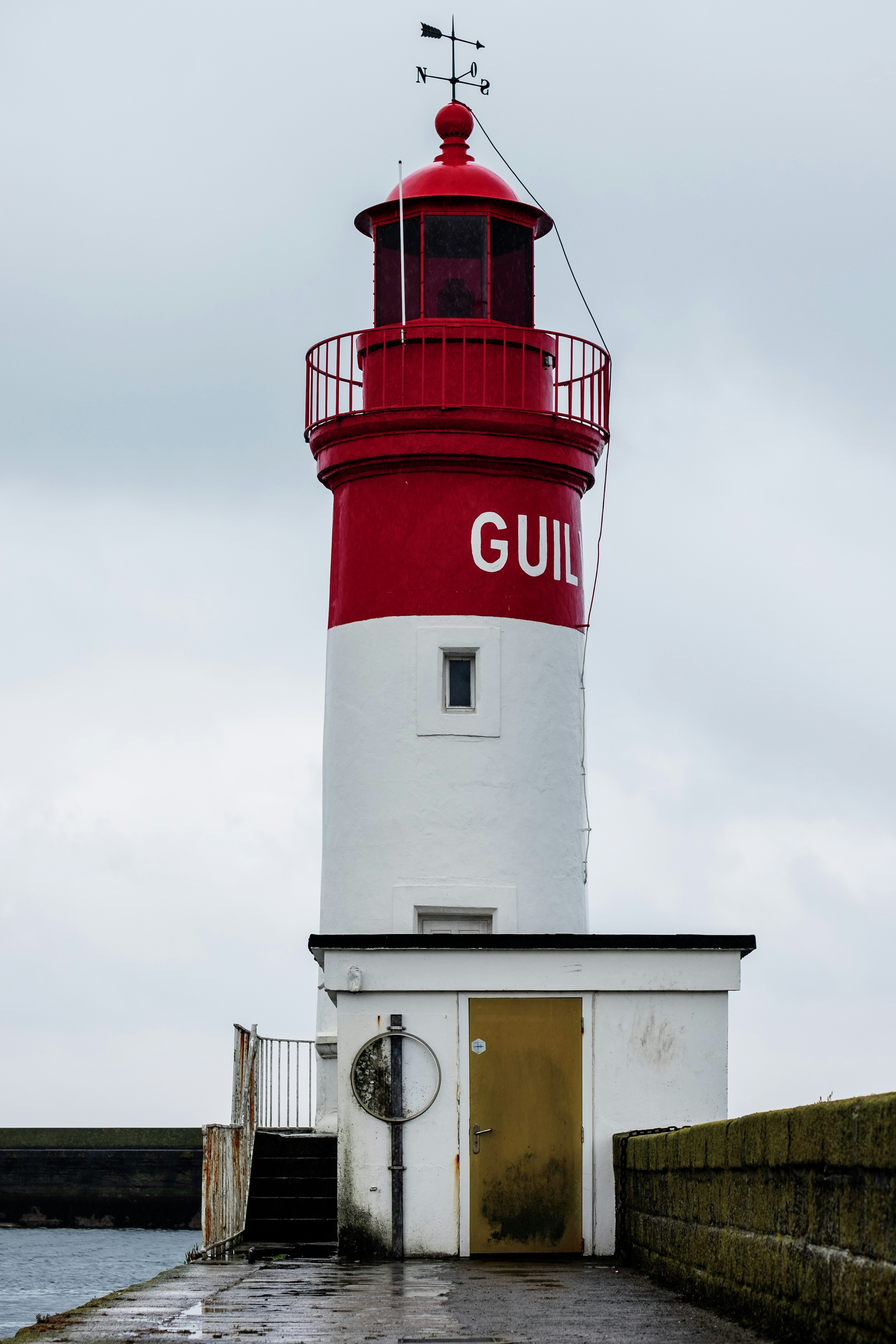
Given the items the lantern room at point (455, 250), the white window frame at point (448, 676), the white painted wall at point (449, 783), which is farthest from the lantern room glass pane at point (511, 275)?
the white window frame at point (448, 676)

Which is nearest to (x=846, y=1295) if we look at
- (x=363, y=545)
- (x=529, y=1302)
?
(x=529, y=1302)

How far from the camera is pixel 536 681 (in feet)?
58.5

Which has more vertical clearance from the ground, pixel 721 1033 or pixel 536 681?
pixel 536 681

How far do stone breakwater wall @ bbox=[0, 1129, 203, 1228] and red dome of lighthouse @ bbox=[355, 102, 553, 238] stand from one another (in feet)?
52.3

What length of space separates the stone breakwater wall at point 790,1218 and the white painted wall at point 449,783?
550 cm

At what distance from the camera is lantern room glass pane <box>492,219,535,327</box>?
18562mm

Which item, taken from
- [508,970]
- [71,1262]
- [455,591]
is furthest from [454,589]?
[71,1262]

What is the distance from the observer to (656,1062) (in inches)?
563

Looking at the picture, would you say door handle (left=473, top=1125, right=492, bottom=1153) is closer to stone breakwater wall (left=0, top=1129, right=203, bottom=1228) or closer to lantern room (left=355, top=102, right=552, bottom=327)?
lantern room (left=355, top=102, right=552, bottom=327)

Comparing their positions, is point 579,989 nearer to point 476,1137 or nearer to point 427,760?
point 476,1137

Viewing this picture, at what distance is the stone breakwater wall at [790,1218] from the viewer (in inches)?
293

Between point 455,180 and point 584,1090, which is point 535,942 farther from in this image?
point 455,180

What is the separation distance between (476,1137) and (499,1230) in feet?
2.19

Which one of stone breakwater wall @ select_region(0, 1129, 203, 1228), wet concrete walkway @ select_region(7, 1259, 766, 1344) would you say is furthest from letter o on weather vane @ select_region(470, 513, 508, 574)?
stone breakwater wall @ select_region(0, 1129, 203, 1228)
